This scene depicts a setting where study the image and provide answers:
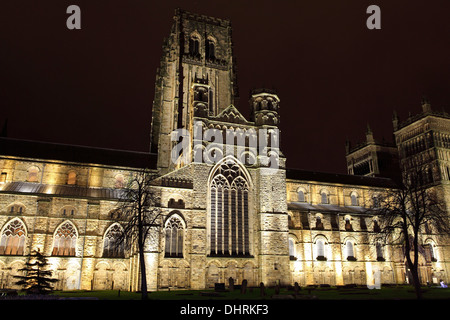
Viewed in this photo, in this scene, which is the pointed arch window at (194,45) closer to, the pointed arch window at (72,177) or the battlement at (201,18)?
the battlement at (201,18)

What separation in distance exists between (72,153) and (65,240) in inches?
532

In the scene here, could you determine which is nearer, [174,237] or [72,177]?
[174,237]

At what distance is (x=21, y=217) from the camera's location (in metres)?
37.0

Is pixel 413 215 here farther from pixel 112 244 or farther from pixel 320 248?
pixel 112 244

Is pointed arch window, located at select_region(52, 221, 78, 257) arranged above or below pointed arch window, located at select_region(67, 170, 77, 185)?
below

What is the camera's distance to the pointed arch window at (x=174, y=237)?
121 feet

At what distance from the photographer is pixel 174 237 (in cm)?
3750

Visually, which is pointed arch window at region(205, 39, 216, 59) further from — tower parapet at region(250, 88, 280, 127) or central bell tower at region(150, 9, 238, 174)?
tower parapet at region(250, 88, 280, 127)

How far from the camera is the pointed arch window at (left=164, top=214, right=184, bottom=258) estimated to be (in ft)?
121

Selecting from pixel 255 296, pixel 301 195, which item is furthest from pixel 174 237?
pixel 301 195

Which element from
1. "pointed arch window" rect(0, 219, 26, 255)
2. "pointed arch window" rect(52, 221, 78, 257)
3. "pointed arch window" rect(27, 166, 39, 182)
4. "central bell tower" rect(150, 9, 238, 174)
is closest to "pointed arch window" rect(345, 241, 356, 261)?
"central bell tower" rect(150, 9, 238, 174)

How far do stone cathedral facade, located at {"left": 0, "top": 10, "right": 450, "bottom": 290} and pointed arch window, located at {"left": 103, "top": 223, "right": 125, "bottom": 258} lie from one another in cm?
11

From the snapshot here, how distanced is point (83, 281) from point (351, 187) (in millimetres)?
39016
